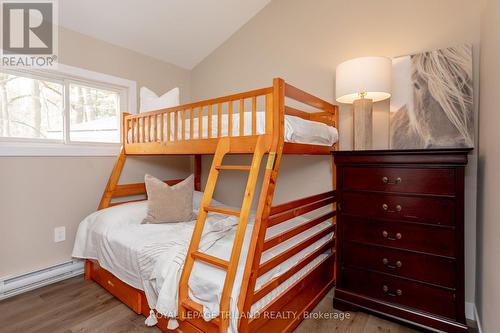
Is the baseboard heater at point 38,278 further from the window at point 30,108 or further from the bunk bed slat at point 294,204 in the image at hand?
the bunk bed slat at point 294,204

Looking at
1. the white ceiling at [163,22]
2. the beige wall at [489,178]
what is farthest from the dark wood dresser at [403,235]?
the white ceiling at [163,22]

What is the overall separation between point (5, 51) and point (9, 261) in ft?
5.40

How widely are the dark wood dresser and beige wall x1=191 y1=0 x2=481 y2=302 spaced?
484 mm

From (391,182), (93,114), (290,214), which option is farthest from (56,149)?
(391,182)

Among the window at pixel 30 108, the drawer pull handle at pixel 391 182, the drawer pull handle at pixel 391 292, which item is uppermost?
the window at pixel 30 108

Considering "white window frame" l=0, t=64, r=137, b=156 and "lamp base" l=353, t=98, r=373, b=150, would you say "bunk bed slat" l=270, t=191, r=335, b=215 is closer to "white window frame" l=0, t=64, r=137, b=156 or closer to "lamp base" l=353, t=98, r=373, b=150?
"lamp base" l=353, t=98, r=373, b=150

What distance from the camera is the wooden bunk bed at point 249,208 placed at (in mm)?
1346

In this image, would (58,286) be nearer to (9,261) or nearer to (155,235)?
(9,261)

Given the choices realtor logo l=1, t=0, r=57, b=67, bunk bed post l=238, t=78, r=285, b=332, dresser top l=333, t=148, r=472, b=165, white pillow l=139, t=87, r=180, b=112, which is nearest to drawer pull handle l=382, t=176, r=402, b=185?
dresser top l=333, t=148, r=472, b=165

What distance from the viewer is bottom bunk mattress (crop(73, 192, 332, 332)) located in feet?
4.63

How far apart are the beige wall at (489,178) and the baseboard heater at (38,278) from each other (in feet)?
9.83

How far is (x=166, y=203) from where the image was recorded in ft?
7.27

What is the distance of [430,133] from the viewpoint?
194 cm

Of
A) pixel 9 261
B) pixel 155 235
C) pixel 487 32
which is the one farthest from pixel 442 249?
pixel 9 261
